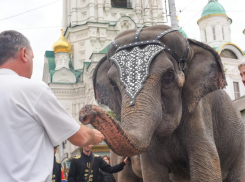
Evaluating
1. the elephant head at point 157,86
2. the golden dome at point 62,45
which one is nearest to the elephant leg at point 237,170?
the elephant head at point 157,86

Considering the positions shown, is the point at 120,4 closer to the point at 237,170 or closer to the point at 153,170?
the point at 237,170

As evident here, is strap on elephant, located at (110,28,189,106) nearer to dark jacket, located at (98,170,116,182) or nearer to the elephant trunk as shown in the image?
the elephant trunk

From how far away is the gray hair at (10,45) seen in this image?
2084 mm

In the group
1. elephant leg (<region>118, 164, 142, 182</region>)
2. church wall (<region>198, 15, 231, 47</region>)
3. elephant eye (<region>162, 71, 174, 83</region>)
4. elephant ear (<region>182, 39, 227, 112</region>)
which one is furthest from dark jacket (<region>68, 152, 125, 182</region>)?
church wall (<region>198, 15, 231, 47</region>)

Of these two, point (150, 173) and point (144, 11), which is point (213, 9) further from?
point (150, 173)

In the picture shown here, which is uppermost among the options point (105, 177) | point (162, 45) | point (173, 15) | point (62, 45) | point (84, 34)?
point (84, 34)

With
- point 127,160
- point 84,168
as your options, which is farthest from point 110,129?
A: point 84,168

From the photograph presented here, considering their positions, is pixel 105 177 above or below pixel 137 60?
below

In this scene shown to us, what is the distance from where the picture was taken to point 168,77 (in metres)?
3.25

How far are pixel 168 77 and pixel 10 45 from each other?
1.51 m

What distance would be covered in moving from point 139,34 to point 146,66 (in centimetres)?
46

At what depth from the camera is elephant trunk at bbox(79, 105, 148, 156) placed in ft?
7.47

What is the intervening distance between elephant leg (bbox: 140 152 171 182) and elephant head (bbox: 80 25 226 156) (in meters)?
0.47

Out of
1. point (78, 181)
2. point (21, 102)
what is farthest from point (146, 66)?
point (78, 181)
